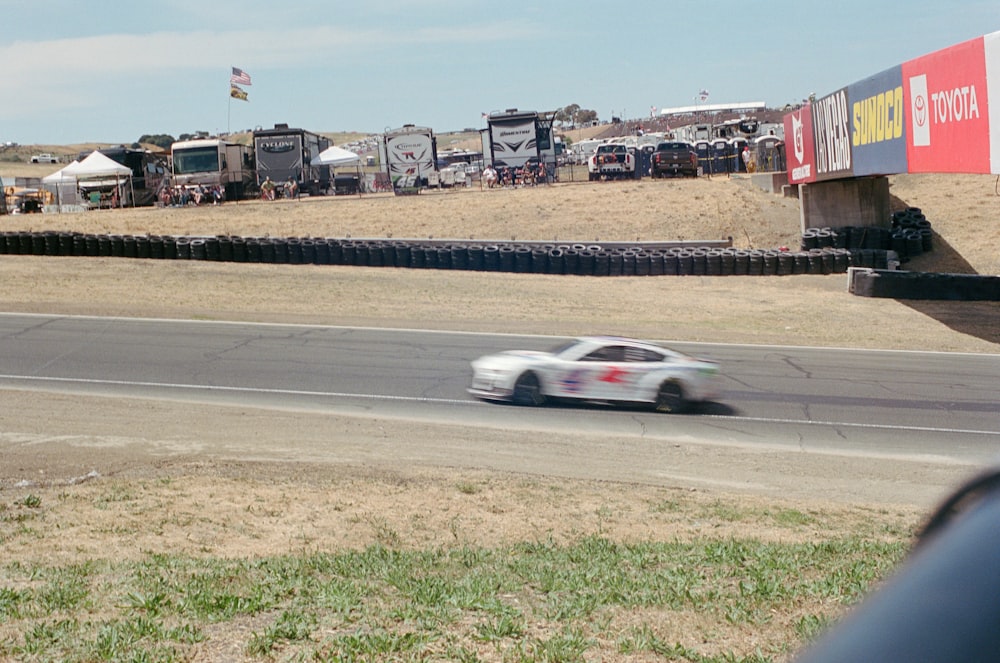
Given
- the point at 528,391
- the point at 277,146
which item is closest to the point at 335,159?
the point at 277,146

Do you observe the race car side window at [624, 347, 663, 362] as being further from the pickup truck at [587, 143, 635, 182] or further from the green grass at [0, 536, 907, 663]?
the pickup truck at [587, 143, 635, 182]

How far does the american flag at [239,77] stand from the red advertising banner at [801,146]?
33.6 m

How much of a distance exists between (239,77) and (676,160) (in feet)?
83.1

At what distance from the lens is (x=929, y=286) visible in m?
26.1

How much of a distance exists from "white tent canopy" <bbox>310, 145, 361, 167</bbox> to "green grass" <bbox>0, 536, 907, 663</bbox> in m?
46.7

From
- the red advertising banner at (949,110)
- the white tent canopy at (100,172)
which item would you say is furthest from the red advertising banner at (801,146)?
the white tent canopy at (100,172)

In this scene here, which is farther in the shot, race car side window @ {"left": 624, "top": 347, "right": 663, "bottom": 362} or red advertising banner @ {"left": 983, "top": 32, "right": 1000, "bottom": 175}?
race car side window @ {"left": 624, "top": 347, "right": 663, "bottom": 362}

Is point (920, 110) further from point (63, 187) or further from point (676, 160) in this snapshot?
point (63, 187)

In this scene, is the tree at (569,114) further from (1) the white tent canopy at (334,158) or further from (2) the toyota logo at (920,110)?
(2) the toyota logo at (920,110)

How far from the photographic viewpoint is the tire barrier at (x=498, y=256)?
31.0m

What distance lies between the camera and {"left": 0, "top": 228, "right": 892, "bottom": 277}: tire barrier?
3103cm

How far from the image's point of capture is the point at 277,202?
47438 millimetres

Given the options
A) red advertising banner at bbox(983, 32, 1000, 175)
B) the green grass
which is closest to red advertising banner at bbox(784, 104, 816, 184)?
red advertising banner at bbox(983, 32, 1000, 175)

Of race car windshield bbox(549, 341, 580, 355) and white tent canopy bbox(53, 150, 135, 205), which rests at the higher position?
white tent canopy bbox(53, 150, 135, 205)
